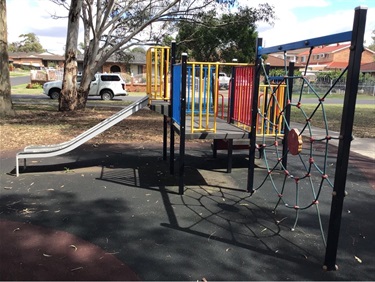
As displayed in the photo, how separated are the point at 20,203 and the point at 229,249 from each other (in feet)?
9.52

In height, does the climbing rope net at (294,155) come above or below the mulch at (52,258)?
above

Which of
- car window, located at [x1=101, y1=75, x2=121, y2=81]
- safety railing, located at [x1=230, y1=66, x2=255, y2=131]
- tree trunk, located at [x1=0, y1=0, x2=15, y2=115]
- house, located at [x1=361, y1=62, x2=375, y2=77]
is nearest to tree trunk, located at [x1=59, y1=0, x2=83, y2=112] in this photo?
tree trunk, located at [x1=0, y1=0, x2=15, y2=115]

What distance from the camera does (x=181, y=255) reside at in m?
3.38

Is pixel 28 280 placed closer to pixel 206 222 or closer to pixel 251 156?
pixel 206 222

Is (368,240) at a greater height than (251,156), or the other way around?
(251,156)

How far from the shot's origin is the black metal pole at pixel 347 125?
9.00 feet

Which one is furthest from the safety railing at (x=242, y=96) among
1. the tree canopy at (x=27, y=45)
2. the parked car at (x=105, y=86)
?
the tree canopy at (x=27, y=45)

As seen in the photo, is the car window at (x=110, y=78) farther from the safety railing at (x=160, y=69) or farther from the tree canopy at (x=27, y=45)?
the tree canopy at (x=27, y=45)

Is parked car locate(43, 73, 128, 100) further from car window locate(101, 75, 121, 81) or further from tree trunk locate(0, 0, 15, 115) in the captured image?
tree trunk locate(0, 0, 15, 115)

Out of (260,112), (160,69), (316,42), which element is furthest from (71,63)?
(316,42)

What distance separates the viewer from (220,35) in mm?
20156

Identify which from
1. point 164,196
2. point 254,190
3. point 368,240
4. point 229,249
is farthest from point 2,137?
point 368,240

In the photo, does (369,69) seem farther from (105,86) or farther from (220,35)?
(105,86)

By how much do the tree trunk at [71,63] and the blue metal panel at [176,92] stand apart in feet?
32.5
